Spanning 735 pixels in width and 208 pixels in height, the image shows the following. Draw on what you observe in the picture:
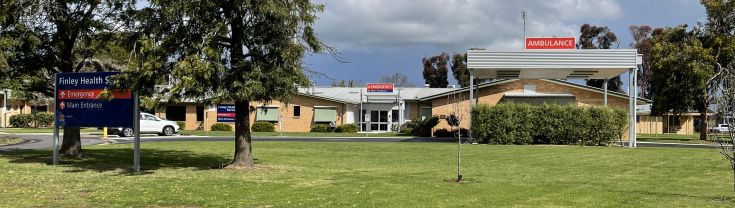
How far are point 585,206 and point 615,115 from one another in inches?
851

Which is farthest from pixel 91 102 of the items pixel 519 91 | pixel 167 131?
pixel 519 91

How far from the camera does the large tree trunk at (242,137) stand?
15227mm

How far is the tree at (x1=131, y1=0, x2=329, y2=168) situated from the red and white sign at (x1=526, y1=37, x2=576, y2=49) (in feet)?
60.7

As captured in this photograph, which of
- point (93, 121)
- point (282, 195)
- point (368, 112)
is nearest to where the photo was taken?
point (282, 195)

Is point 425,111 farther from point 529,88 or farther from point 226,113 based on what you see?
point 226,113

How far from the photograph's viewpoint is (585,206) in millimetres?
9164

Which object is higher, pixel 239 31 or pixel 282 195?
pixel 239 31

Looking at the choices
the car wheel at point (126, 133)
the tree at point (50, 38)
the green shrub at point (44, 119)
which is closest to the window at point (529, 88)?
the car wheel at point (126, 133)

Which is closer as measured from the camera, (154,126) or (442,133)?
(154,126)

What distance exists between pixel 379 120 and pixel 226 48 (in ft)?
118

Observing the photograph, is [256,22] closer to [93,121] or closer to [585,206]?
[93,121]

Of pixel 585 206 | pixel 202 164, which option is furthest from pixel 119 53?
pixel 585 206

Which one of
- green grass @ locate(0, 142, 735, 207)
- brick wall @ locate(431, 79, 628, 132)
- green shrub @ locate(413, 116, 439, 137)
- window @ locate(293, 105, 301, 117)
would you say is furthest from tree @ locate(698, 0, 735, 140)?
window @ locate(293, 105, 301, 117)

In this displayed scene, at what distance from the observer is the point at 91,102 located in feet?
52.6
